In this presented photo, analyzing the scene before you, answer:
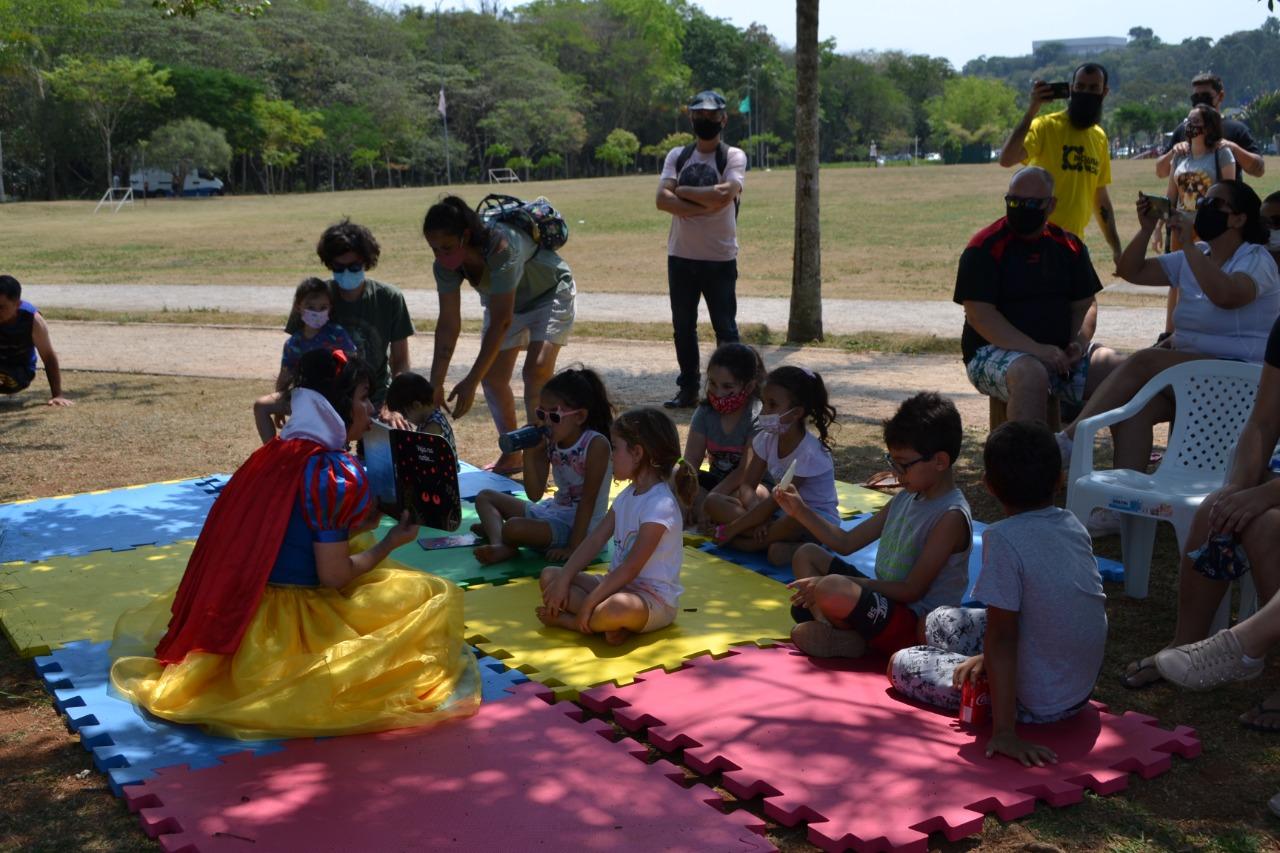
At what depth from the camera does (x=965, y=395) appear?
10.5 metres

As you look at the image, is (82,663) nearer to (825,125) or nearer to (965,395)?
(965,395)

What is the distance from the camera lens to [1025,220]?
695 centimetres

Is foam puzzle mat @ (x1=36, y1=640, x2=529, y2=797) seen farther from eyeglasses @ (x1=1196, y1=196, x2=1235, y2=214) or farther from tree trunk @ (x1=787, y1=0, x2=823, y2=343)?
tree trunk @ (x1=787, y1=0, x2=823, y2=343)

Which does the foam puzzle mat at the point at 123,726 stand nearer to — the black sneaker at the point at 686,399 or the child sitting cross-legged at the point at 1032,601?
the child sitting cross-legged at the point at 1032,601

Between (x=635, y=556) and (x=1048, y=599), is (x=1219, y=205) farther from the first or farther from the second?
(x=635, y=556)

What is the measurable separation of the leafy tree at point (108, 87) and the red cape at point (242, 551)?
224 feet

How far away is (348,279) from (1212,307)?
454cm

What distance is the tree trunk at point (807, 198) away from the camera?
44.2 feet

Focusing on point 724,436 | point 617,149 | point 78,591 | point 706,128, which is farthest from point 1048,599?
point 617,149

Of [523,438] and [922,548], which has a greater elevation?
[523,438]

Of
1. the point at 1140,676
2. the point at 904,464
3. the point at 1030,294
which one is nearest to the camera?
the point at 1140,676

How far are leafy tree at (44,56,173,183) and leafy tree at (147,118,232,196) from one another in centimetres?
194

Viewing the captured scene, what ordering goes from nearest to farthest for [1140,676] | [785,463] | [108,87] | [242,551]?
[242,551]
[1140,676]
[785,463]
[108,87]

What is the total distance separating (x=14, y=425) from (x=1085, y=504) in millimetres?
8054
